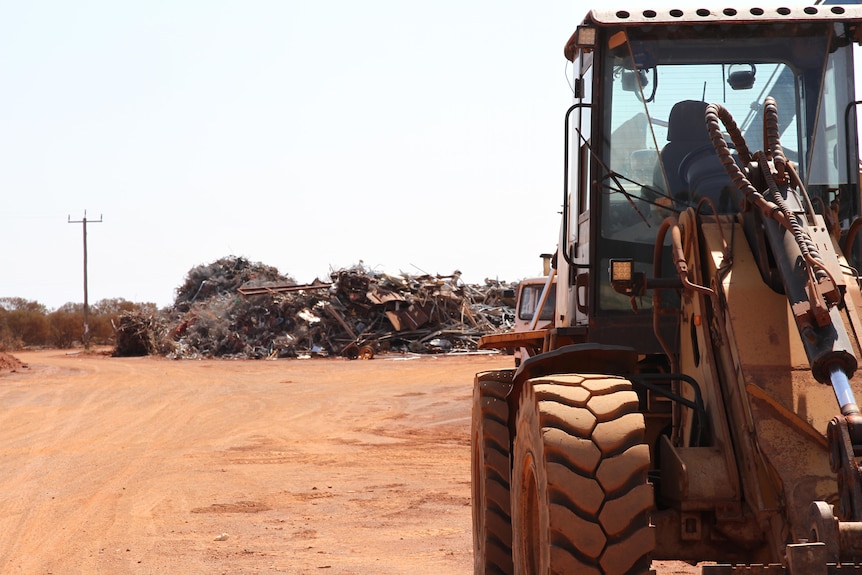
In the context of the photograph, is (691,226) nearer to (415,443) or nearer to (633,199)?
(633,199)

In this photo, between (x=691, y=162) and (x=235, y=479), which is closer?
(x=691, y=162)

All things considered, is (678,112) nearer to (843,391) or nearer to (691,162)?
(691,162)

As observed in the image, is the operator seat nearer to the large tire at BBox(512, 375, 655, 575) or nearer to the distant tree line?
the large tire at BBox(512, 375, 655, 575)

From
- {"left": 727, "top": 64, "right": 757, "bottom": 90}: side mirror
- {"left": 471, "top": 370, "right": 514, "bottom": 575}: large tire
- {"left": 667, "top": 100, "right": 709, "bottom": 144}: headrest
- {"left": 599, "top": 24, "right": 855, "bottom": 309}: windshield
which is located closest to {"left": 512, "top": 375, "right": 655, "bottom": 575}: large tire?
{"left": 471, "top": 370, "right": 514, "bottom": 575}: large tire

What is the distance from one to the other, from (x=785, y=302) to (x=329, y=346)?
37.7 meters

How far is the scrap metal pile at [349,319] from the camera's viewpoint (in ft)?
138

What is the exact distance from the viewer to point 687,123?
21.4 ft

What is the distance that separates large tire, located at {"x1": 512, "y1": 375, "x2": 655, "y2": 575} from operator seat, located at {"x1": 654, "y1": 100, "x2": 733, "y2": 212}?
191 cm

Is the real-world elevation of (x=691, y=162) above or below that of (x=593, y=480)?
above

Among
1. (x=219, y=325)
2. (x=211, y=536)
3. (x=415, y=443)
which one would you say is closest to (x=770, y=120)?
(x=211, y=536)

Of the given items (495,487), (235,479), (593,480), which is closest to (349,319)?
(235,479)

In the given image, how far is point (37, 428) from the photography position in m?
18.9

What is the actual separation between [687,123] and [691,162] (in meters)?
0.29

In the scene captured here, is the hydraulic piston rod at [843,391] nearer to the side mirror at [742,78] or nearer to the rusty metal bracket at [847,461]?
the rusty metal bracket at [847,461]
